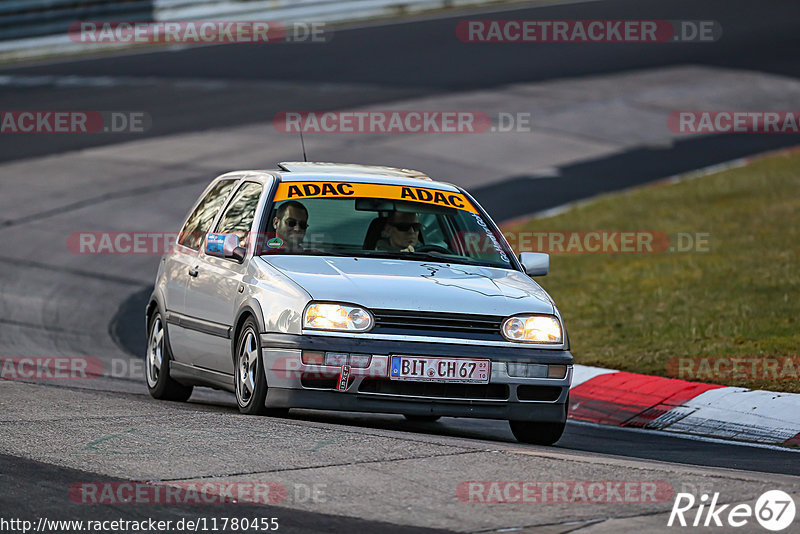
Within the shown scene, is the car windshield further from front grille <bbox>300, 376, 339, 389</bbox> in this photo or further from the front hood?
front grille <bbox>300, 376, 339, 389</bbox>

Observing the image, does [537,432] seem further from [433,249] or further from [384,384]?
[433,249]

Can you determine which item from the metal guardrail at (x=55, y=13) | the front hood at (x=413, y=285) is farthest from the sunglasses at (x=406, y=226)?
the metal guardrail at (x=55, y=13)

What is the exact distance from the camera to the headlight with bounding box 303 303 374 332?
25.2 feet

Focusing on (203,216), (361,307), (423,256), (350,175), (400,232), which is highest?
(350,175)

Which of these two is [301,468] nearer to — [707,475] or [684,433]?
[707,475]

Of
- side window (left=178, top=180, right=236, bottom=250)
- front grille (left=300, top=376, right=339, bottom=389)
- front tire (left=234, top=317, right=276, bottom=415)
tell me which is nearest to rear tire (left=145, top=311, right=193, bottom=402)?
side window (left=178, top=180, right=236, bottom=250)

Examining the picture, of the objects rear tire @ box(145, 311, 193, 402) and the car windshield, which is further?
rear tire @ box(145, 311, 193, 402)

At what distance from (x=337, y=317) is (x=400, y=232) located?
1364 millimetres

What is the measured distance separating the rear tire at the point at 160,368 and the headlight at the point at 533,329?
283 cm

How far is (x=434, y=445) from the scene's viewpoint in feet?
23.3

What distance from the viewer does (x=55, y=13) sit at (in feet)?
104

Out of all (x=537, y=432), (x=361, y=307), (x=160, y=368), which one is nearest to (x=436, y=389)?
(x=361, y=307)

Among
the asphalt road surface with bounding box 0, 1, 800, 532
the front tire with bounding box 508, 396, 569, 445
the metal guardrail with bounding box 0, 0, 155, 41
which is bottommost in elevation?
the front tire with bounding box 508, 396, 569, 445

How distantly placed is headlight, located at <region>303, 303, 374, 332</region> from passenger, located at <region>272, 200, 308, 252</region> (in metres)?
1.02
